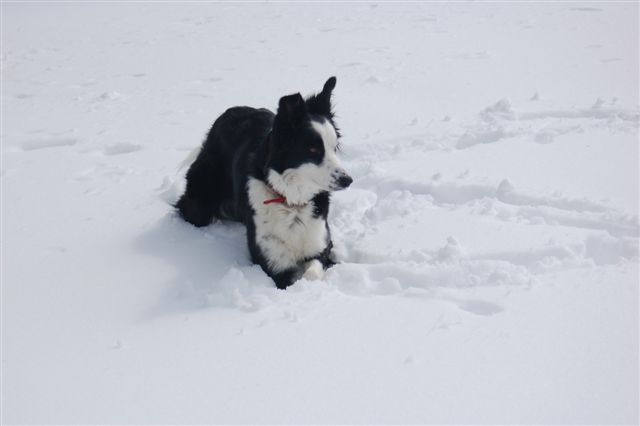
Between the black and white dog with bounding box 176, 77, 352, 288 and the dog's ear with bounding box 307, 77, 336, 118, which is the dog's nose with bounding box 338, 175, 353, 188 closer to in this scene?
the black and white dog with bounding box 176, 77, 352, 288

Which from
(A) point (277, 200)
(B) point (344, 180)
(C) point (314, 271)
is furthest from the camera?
(A) point (277, 200)

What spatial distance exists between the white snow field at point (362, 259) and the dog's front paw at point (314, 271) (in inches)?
4.9

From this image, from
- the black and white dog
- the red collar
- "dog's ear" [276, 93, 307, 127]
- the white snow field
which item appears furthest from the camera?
the red collar

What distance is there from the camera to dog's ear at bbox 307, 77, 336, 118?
14.3ft

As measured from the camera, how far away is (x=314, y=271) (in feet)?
13.9

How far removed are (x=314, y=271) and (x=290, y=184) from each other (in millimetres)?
624

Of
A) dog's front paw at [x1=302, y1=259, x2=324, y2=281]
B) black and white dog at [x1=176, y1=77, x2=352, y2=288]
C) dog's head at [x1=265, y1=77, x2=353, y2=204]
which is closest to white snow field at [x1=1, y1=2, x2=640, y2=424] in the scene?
dog's front paw at [x1=302, y1=259, x2=324, y2=281]

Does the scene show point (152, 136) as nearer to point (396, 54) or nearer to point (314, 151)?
point (314, 151)

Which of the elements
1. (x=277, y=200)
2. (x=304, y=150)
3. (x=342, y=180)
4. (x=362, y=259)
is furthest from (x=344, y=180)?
(x=362, y=259)

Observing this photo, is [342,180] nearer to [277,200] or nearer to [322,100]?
[277,200]

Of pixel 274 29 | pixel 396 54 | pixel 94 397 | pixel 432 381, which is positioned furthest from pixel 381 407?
pixel 274 29

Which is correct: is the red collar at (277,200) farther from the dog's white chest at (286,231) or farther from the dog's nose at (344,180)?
the dog's nose at (344,180)

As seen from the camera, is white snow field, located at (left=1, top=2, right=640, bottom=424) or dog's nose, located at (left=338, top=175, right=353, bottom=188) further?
dog's nose, located at (left=338, top=175, right=353, bottom=188)

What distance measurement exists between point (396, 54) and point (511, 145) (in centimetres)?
434
